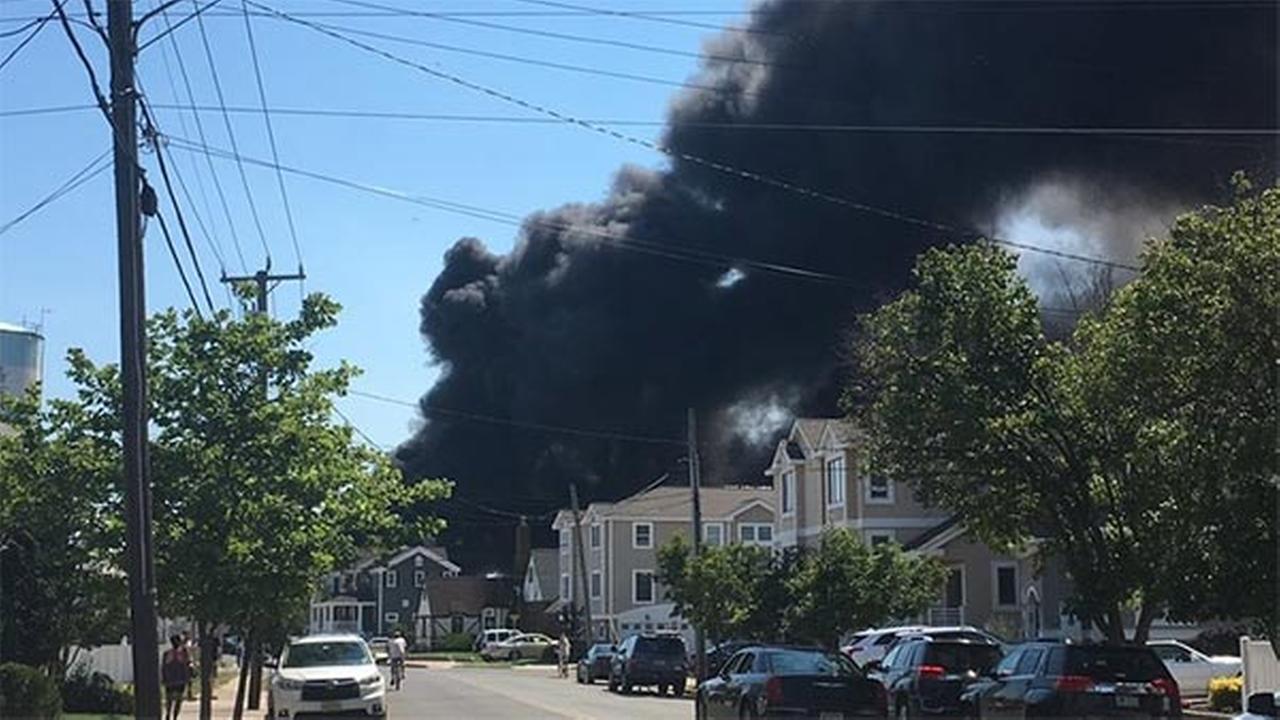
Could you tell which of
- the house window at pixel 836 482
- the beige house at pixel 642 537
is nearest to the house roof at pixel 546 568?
the beige house at pixel 642 537

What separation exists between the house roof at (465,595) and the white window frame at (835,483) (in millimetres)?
53748

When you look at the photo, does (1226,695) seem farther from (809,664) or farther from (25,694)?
(25,694)

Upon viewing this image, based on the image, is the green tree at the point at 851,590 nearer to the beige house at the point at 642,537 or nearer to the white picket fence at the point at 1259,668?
the white picket fence at the point at 1259,668

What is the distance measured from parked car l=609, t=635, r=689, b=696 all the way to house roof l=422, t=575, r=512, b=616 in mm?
63715

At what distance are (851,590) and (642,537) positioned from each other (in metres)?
42.6

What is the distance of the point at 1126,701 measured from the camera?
18500 mm

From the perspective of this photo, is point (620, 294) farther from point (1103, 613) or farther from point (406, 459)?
point (1103, 613)

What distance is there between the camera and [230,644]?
7056 cm

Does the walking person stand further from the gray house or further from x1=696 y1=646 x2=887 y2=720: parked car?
the gray house

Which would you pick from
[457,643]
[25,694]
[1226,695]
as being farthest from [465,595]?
[25,694]

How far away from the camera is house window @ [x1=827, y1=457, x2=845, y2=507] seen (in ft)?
182

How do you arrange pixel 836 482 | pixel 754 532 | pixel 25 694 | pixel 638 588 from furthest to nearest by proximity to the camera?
pixel 638 588
pixel 754 532
pixel 836 482
pixel 25 694

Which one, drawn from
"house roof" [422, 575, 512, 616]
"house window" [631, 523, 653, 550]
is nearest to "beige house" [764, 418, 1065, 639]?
"house window" [631, 523, 653, 550]

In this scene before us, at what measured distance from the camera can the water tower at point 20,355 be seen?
60.2 metres
